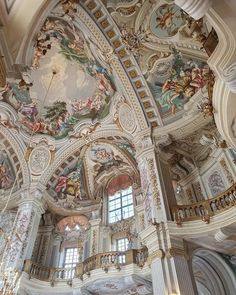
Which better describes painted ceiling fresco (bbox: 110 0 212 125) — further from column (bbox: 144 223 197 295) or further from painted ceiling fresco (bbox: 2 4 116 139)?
column (bbox: 144 223 197 295)

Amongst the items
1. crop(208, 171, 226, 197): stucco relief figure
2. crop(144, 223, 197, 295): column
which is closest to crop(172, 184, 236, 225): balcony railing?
crop(144, 223, 197, 295): column

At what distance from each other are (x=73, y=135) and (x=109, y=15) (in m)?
6.78

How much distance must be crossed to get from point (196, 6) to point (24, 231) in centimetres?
1197

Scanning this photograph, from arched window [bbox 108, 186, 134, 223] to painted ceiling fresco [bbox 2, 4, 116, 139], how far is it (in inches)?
185

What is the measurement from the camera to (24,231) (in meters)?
12.9

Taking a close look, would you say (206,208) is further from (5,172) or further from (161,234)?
(5,172)

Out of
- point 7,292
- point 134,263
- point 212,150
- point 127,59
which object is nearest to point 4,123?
point 127,59

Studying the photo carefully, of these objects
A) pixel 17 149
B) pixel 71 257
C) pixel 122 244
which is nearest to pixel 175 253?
pixel 122 244

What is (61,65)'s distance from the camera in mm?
14781

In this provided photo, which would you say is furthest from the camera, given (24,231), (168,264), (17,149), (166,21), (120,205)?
(120,205)

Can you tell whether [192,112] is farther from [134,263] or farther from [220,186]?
[134,263]

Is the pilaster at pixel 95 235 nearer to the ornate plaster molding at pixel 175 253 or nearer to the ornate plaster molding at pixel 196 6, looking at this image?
the ornate plaster molding at pixel 175 253

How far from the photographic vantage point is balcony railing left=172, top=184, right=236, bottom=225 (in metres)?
8.99

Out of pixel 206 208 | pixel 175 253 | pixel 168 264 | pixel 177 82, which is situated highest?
pixel 177 82
